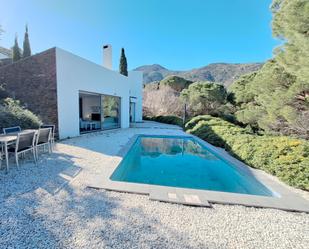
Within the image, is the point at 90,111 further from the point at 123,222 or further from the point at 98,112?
the point at 123,222

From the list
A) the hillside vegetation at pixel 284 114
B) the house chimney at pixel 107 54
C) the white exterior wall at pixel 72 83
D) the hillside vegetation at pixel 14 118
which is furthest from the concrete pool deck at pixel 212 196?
the house chimney at pixel 107 54

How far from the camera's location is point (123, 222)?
9.18 feet

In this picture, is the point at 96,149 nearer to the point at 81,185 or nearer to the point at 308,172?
the point at 81,185

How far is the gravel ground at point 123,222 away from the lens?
7.86ft

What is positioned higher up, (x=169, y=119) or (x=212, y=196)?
(x=169, y=119)

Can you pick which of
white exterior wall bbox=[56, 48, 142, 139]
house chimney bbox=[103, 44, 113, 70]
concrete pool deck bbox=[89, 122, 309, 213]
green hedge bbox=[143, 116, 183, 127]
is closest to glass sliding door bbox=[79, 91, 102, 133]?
white exterior wall bbox=[56, 48, 142, 139]

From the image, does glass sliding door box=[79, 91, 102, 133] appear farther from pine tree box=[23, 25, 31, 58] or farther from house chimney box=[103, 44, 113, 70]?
pine tree box=[23, 25, 31, 58]

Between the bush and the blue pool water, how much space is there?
5025 mm

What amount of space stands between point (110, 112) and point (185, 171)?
1013cm

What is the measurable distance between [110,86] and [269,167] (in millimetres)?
11667

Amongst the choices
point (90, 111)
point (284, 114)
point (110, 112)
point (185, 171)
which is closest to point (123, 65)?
point (90, 111)

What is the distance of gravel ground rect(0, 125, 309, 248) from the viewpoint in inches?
94.3

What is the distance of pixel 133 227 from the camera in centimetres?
268

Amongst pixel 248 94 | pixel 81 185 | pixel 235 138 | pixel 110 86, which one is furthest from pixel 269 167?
pixel 110 86
